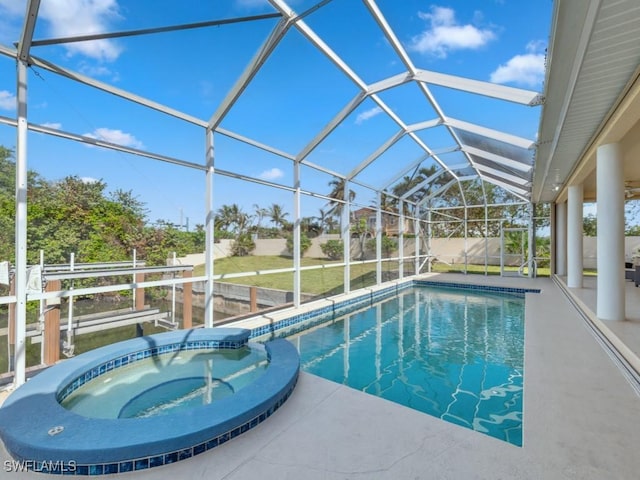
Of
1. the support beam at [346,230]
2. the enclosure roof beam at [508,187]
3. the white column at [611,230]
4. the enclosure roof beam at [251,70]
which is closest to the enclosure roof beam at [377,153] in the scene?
the support beam at [346,230]

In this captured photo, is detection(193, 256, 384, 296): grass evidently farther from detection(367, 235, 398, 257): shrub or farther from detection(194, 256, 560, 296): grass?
detection(367, 235, 398, 257): shrub

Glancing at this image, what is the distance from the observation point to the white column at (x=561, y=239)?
37.0ft

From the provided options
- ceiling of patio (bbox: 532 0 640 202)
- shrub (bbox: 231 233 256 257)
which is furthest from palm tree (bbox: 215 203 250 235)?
ceiling of patio (bbox: 532 0 640 202)

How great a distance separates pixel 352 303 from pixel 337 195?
117 inches

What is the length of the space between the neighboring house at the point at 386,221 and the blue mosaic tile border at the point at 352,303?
76.9 inches

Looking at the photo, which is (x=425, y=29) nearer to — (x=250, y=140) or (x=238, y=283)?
(x=250, y=140)

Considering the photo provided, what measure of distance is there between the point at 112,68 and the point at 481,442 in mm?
5290

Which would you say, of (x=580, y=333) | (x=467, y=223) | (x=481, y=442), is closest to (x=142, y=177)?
(x=481, y=442)

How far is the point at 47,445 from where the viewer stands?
214 cm

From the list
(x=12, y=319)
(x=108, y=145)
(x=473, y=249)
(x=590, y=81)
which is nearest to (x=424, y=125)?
(x=590, y=81)

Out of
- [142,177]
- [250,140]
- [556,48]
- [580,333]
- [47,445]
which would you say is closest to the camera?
[47,445]

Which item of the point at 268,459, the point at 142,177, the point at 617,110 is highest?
the point at 617,110

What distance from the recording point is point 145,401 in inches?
133

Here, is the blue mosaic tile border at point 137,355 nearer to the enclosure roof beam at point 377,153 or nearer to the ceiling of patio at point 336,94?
the ceiling of patio at point 336,94
